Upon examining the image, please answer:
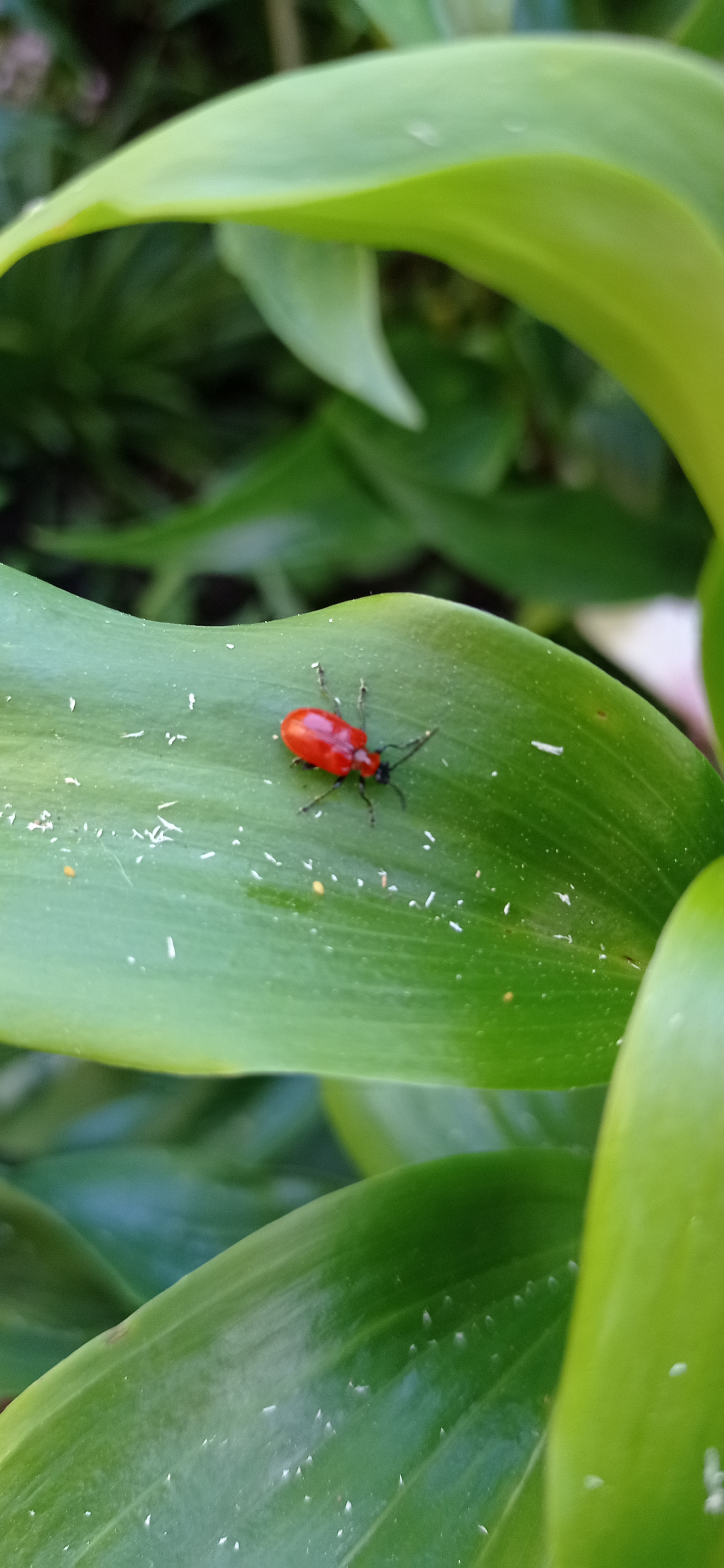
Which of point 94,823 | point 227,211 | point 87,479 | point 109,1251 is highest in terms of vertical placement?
point 227,211

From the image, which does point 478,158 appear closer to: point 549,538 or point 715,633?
point 715,633

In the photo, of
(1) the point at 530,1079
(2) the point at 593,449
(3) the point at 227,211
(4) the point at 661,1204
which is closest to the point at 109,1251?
(1) the point at 530,1079

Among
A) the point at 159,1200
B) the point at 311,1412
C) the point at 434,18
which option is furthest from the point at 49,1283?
the point at 434,18

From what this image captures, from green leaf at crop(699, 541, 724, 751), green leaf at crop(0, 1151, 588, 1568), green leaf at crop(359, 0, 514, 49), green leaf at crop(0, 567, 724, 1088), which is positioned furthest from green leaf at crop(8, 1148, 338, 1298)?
green leaf at crop(359, 0, 514, 49)

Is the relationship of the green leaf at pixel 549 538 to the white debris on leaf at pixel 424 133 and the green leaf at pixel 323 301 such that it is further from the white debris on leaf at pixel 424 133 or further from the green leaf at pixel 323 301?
the white debris on leaf at pixel 424 133

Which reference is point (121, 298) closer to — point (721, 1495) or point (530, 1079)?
point (530, 1079)

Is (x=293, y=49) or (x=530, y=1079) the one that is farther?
(x=293, y=49)
